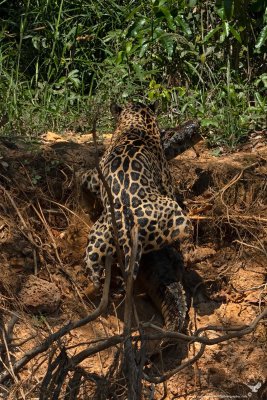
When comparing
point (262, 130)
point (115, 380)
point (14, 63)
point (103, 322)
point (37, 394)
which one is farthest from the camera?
point (14, 63)

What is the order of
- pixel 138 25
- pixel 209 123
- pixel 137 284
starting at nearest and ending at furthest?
pixel 137 284 → pixel 209 123 → pixel 138 25

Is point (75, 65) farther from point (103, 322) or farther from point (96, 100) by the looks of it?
point (103, 322)

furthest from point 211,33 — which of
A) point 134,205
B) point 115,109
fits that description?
point 134,205

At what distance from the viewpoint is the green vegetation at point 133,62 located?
7695 mm

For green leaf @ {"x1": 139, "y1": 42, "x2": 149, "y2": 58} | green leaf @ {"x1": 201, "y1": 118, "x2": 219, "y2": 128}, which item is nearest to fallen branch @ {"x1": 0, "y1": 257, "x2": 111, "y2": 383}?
green leaf @ {"x1": 201, "y1": 118, "x2": 219, "y2": 128}

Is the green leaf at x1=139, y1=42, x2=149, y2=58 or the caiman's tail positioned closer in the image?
the caiman's tail

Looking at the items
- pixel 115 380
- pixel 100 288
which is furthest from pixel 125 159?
pixel 115 380

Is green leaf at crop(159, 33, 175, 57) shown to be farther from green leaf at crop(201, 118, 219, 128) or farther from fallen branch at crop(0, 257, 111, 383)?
fallen branch at crop(0, 257, 111, 383)

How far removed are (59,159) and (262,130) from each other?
2.01 m

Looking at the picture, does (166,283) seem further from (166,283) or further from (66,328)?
(66,328)

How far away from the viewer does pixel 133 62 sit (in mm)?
8117

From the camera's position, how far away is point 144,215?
5957 mm

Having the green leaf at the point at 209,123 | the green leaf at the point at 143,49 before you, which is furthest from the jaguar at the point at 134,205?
the green leaf at the point at 143,49

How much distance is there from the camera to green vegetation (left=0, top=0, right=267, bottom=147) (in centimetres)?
770
